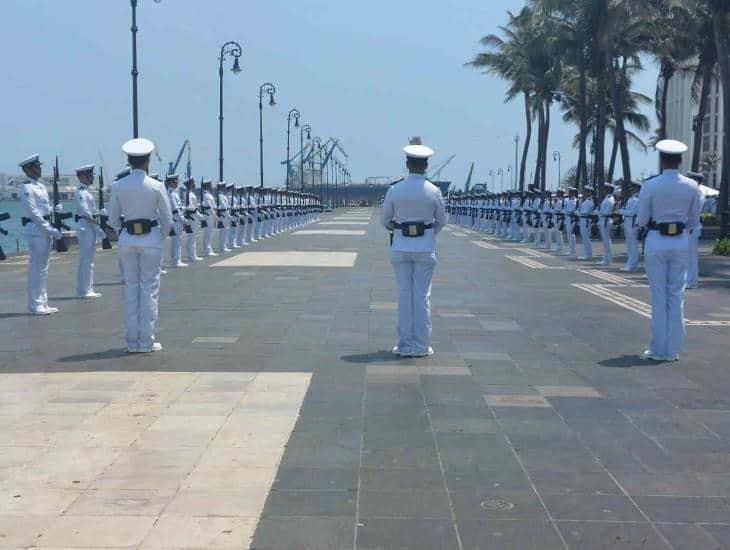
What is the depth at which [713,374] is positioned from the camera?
343 inches

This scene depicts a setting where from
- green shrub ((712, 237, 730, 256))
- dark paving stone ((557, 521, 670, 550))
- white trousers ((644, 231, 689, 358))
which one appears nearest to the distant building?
green shrub ((712, 237, 730, 256))

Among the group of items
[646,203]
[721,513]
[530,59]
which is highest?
[530,59]

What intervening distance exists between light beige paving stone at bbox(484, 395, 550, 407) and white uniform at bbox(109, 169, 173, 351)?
12.9 ft

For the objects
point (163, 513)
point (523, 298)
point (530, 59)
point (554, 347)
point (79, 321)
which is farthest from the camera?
point (530, 59)

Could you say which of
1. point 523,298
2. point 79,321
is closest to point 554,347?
point 523,298

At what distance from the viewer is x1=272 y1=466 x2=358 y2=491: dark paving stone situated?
5.23 metres

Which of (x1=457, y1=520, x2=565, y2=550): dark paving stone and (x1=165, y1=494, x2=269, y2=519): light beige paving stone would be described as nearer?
(x1=457, y1=520, x2=565, y2=550): dark paving stone

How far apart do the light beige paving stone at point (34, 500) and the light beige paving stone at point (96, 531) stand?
180mm

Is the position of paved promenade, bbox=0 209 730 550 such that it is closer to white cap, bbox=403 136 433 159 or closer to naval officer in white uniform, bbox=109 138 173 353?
naval officer in white uniform, bbox=109 138 173 353

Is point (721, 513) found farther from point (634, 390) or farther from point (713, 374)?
point (713, 374)

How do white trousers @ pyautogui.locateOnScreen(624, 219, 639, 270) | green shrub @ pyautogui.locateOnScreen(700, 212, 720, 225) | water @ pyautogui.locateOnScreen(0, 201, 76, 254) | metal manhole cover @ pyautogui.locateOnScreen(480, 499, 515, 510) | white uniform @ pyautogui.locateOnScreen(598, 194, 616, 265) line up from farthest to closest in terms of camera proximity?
green shrub @ pyautogui.locateOnScreen(700, 212, 720, 225), water @ pyautogui.locateOnScreen(0, 201, 76, 254), white uniform @ pyautogui.locateOnScreen(598, 194, 616, 265), white trousers @ pyautogui.locateOnScreen(624, 219, 639, 270), metal manhole cover @ pyautogui.locateOnScreen(480, 499, 515, 510)

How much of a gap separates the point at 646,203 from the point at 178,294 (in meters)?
8.50

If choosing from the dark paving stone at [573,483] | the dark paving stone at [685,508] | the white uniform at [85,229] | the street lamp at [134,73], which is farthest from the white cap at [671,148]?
the street lamp at [134,73]

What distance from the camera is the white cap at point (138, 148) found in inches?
384
